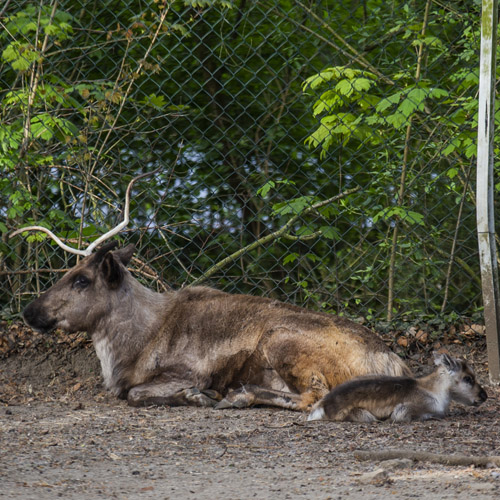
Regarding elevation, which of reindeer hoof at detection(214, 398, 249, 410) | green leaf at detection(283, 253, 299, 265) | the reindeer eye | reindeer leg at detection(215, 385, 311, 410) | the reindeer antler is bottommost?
reindeer hoof at detection(214, 398, 249, 410)

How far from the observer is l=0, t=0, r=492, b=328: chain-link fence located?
24.3 ft

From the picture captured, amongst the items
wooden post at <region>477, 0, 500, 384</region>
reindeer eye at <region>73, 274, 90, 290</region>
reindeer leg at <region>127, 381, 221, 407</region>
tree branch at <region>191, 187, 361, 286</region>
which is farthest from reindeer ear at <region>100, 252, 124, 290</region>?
wooden post at <region>477, 0, 500, 384</region>

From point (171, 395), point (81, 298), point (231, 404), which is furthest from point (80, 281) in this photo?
point (231, 404)

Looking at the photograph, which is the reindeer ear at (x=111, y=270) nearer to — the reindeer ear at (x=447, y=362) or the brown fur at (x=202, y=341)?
the brown fur at (x=202, y=341)

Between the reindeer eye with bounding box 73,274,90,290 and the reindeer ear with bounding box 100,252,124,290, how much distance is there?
15 cm

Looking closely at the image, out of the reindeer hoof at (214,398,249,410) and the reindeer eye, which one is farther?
the reindeer eye

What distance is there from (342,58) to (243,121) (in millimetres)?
1142

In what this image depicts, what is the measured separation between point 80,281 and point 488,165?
3251mm

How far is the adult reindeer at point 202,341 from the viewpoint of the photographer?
6.04m

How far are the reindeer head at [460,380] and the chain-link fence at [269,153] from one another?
1.85 meters

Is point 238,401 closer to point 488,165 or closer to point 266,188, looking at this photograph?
point 266,188

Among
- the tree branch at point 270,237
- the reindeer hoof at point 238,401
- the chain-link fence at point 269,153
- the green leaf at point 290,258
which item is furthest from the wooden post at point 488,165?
the reindeer hoof at point 238,401

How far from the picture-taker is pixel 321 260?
7387 millimetres

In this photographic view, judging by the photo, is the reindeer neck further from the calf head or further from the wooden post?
the wooden post
